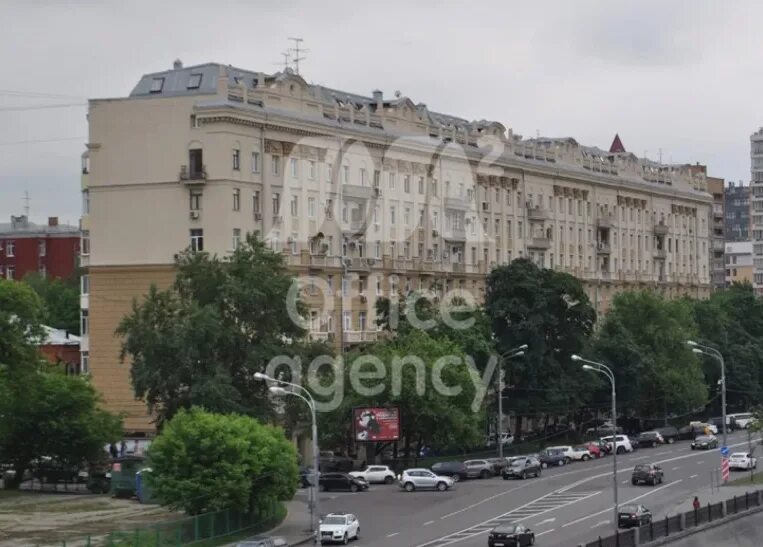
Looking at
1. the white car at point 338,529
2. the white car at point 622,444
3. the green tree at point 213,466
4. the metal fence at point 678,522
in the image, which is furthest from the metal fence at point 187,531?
the white car at point 622,444

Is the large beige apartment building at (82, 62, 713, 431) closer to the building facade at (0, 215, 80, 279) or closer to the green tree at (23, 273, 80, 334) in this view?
the green tree at (23, 273, 80, 334)

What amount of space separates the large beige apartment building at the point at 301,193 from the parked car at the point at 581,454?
1508 centimetres

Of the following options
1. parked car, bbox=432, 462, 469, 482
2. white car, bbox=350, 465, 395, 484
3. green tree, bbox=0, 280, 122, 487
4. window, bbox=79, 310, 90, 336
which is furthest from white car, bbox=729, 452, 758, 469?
window, bbox=79, 310, 90, 336

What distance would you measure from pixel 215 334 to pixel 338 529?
63.2ft

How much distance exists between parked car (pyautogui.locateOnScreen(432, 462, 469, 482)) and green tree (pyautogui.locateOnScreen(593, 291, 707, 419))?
1117 inches

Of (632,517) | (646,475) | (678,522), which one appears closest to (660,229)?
(646,475)

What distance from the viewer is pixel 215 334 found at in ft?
272

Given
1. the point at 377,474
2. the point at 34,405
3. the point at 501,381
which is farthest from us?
the point at 501,381

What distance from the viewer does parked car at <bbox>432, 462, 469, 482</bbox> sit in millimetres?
91375

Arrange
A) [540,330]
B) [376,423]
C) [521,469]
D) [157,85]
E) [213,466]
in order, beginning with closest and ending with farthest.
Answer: [213,466] < [376,423] < [521,469] < [157,85] < [540,330]

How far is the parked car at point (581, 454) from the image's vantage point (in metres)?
103

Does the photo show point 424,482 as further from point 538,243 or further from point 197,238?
point 538,243

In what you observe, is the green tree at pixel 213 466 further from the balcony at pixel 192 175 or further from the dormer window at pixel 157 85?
the dormer window at pixel 157 85

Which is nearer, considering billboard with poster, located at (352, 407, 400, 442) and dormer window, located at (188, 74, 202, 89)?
billboard with poster, located at (352, 407, 400, 442)
